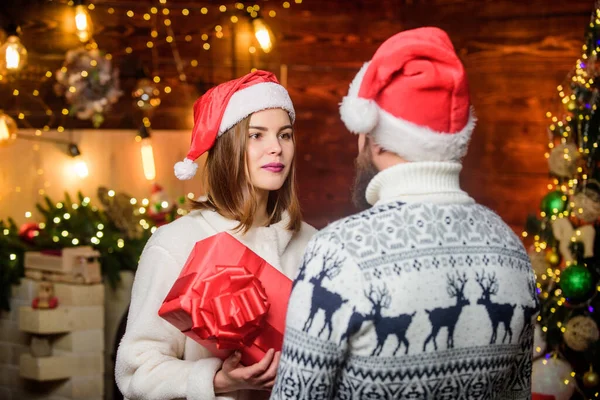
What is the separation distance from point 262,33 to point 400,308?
3.15 m

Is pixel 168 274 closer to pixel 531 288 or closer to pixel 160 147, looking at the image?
pixel 531 288

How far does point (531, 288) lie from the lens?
5.02 feet

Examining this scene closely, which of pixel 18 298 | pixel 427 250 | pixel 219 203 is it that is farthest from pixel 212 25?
pixel 427 250

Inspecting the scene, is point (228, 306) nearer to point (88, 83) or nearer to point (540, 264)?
point (540, 264)

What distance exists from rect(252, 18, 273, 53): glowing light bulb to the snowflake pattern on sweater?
2998 millimetres

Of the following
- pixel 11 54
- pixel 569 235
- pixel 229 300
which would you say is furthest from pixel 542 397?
pixel 11 54

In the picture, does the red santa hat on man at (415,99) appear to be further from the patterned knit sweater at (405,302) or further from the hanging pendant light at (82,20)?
the hanging pendant light at (82,20)

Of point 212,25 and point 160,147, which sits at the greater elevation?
point 212,25

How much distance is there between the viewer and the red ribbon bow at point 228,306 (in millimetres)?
1603

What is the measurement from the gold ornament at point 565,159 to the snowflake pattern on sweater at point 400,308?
187cm

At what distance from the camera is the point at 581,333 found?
124 inches

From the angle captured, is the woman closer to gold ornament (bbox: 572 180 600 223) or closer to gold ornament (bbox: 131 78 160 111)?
gold ornament (bbox: 572 180 600 223)

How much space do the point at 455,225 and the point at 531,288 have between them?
8.8 inches

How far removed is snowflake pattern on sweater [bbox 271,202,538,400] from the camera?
4.46 feet
